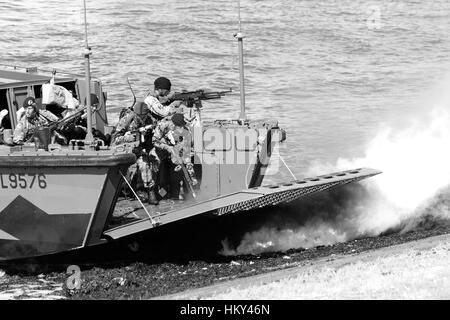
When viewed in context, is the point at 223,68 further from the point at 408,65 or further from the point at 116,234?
the point at 116,234

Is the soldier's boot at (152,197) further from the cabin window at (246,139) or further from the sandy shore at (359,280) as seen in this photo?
the sandy shore at (359,280)

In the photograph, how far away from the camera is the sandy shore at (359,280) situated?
10539 millimetres

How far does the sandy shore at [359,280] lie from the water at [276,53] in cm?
996

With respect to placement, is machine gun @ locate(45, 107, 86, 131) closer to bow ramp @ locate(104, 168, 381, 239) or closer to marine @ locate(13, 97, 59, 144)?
marine @ locate(13, 97, 59, 144)

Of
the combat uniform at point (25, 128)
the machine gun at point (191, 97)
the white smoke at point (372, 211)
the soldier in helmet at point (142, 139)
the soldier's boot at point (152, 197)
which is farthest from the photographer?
the machine gun at point (191, 97)

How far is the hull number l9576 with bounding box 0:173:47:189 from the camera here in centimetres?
1227

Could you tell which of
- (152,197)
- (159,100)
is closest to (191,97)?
(159,100)

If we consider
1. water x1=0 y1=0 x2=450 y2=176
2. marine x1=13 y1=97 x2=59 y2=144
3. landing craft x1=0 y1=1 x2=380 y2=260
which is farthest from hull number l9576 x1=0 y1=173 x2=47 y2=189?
water x1=0 y1=0 x2=450 y2=176

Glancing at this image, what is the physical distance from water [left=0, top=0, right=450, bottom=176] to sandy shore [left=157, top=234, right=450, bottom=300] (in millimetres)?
9957

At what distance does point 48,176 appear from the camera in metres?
12.2

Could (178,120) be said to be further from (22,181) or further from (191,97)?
(22,181)

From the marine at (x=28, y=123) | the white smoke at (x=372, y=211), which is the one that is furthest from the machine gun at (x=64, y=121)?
the white smoke at (x=372, y=211)

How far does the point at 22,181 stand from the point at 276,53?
770 inches

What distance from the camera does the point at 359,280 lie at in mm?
11000
